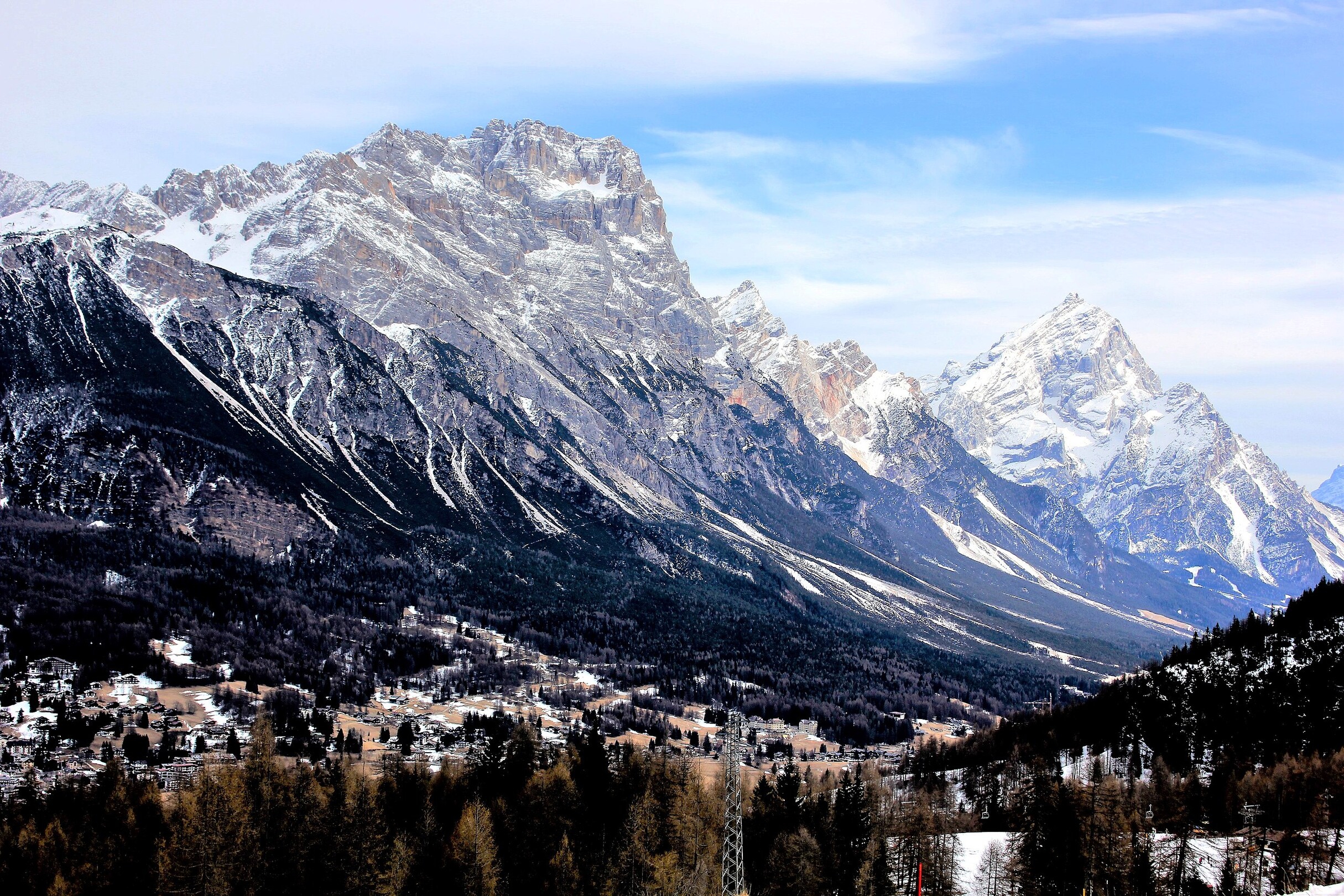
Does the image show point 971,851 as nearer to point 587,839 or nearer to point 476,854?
point 587,839

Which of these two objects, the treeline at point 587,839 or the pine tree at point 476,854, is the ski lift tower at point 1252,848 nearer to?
the treeline at point 587,839

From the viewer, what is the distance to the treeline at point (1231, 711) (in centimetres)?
15862

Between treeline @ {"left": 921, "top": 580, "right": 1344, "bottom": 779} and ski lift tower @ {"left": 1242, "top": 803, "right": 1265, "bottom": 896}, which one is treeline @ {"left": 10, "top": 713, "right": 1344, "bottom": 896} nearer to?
ski lift tower @ {"left": 1242, "top": 803, "right": 1265, "bottom": 896}

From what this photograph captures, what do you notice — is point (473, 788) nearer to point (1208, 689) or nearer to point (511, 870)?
point (511, 870)

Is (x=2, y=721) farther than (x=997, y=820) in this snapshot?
Yes

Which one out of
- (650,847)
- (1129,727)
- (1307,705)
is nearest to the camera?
(650,847)

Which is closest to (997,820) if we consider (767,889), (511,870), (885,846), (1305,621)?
(885,846)

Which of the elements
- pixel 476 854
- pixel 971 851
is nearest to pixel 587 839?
pixel 476 854

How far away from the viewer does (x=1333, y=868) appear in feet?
375

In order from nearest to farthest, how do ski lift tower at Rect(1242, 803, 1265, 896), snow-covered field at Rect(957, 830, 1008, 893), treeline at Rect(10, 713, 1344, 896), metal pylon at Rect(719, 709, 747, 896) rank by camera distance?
metal pylon at Rect(719, 709, 747, 896) < treeline at Rect(10, 713, 1344, 896) < ski lift tower at Rect(1242, 803, 1265, 896) < snow-covered field at Rect(957, 830, 1008, 893)

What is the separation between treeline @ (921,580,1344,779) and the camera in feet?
520

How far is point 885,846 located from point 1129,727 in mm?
69068

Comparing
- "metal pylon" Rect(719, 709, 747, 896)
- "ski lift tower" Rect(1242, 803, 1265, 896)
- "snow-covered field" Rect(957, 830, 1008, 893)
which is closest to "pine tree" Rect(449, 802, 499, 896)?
"metal pylon" Rect(719, 709, 747, 896)

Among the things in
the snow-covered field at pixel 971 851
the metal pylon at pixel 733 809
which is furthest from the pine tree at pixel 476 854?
the snow-covered field at pixel 971 851
